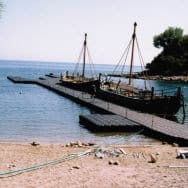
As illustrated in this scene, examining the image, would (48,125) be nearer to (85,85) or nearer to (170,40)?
(85,85)

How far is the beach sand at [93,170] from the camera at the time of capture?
15.1 m

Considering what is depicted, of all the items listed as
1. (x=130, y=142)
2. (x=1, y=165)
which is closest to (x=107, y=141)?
(x=130, y=142)

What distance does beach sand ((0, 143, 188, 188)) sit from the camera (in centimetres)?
1510

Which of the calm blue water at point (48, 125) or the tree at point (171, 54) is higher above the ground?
the tree at point (171, 54)

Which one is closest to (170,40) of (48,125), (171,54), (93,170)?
(171,54)

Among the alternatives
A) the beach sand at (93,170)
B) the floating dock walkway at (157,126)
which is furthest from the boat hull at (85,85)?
the beach sand at (93,170)

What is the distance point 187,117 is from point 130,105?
5.68 m

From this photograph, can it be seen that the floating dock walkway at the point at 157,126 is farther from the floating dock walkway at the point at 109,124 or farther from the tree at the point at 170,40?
the tree at the point at 170,40

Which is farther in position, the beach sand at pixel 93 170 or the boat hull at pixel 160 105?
the boat hull at pixel 160 105

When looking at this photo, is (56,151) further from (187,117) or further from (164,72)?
(164,72)

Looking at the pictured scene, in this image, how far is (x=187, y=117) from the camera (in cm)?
4378

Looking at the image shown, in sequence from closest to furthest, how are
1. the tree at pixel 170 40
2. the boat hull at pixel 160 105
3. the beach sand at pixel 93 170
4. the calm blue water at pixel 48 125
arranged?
the beach sand at pixel 93 170, the calm blue water at pixel 48 125, the boat hull at pixel 160 105, the tree at pixel 170 40

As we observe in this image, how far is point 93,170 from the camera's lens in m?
16.9

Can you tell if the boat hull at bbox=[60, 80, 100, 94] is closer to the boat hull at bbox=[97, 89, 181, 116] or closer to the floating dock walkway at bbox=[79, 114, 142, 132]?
the boat hull at bbox=[97, 89, 181, 116]
